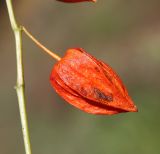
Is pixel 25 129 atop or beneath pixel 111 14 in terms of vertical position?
beneath

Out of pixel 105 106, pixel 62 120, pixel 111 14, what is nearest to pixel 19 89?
pixel 105 106

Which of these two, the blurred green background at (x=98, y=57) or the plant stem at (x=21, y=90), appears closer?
the plant stem at (x=21, y=90)

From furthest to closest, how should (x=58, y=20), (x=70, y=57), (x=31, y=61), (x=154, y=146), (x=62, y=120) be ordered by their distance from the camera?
(x=58, y=20), (x=31, y=61), (x=62, y=120), (x=154, y=146), (x=70, y=57)

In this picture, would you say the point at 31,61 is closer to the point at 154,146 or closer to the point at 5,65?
the point at 5,65

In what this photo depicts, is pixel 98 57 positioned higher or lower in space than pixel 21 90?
higher

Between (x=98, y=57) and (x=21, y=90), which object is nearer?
(x=21, y=90)

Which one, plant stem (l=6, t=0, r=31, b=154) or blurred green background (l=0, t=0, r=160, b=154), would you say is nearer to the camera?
plant stem (l=6, t=0, r=31, b=154)

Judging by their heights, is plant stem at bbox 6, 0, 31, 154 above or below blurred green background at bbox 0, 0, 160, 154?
below

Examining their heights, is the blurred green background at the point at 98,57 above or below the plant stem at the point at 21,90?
above
